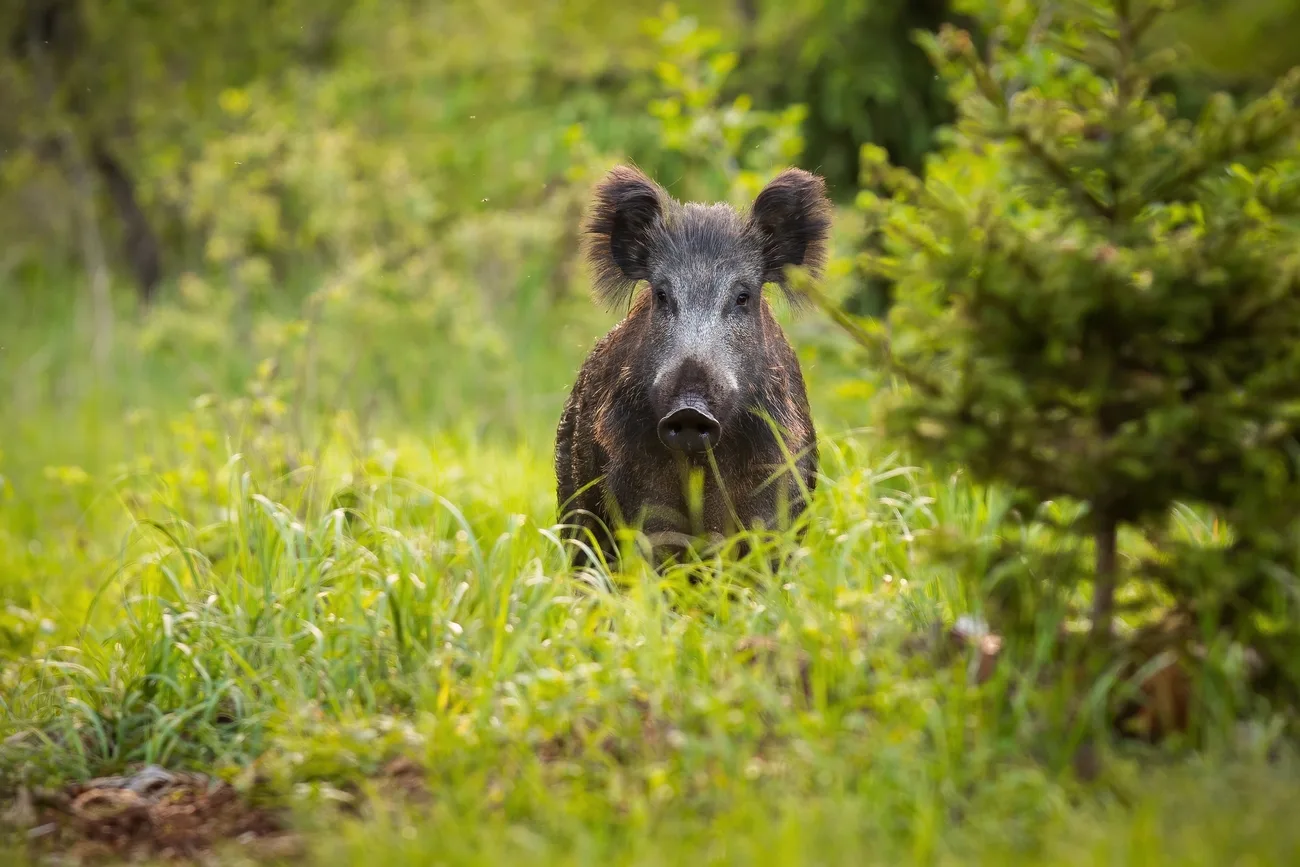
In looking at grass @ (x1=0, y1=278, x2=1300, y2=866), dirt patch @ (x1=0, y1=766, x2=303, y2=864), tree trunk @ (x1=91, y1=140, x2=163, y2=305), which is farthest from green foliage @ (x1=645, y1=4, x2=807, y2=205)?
tree trunk @ (x1=91, y1=140, x2=163, y2=305)

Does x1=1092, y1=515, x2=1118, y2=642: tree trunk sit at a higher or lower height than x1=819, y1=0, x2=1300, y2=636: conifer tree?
lower

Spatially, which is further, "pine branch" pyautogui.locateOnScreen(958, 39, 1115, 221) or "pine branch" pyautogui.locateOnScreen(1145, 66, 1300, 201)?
"pine branch" pyautogui.locateOnScreen(958, 39, 1115, 221)

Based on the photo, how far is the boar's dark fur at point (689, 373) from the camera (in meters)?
4.86

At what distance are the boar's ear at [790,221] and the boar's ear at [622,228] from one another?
416 millimetres

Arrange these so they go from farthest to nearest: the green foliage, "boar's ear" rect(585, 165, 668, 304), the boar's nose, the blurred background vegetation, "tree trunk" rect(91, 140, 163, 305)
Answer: "tree trunk" rect(91, 140, 163, 305) → the blurred background vegetation → the green foliage → "boar's ear" rect(585, 165, 668, 304) → the boar's nose

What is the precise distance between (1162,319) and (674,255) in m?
2.40

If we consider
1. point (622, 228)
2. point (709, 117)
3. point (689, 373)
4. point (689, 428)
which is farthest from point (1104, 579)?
point (709, 117)

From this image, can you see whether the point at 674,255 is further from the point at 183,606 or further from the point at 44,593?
the point at 44,593

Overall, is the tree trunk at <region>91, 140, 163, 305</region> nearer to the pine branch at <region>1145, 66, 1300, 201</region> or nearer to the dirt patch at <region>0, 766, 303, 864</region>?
the dirt patch at <region>0, 766, 303, 864</region>

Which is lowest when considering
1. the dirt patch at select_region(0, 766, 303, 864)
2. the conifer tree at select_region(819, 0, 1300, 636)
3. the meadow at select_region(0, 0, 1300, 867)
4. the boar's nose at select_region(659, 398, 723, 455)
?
the dirt patch at select_region(0, 766, 303, 864)

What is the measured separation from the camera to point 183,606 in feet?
13.9

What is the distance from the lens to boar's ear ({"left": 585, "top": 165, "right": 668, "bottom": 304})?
543cm

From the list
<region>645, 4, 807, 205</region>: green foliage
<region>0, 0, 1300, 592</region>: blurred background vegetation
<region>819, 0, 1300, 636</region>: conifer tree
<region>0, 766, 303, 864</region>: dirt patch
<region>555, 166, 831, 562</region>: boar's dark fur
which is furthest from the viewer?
<region>0, 0, 1300, 592</region>: blurred background vegetation

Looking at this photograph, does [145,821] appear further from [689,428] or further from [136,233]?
[136,233]
